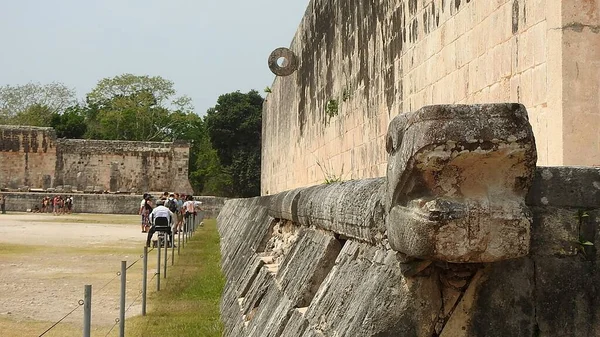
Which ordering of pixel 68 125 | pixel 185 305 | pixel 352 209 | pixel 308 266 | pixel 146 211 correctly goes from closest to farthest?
1. pixel 352 209
2. pixel 308 266
3. pixel 185 305
4. pixel 146 211
5. pixel 68 125

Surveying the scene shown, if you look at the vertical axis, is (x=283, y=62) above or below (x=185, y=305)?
above

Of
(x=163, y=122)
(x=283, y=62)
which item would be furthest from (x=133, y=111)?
(x=283, y=62)

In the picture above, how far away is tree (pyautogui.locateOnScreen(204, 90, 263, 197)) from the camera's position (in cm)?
5106

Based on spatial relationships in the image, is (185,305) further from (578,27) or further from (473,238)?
(473,238)

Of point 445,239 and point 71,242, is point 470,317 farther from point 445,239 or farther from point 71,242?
point 71,242

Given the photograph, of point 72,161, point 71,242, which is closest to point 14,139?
point 72,161

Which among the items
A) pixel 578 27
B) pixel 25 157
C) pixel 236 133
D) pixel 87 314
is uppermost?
pixel 236 133

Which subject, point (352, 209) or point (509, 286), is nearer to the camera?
point (509, 286)

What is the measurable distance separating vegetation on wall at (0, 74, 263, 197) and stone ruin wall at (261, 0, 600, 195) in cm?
3772

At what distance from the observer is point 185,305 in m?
7.89

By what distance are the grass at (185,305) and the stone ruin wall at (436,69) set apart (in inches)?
86.0

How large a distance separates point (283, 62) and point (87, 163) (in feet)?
95.2

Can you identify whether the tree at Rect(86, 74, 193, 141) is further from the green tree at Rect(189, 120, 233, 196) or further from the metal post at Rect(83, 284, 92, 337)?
the metal post at Rect(83, 284, 92, 337)

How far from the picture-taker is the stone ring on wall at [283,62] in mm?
15141
